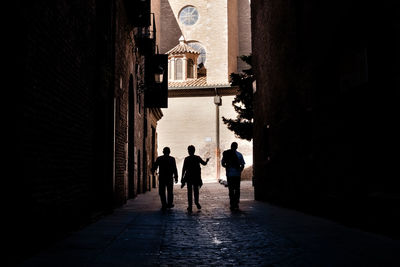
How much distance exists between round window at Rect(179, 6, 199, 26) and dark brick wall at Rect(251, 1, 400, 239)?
26563mm

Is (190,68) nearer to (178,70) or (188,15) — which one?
(178,70)

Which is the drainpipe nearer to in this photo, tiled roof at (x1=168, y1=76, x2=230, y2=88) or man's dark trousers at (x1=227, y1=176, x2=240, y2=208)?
tiled roof at (x1=168, y1=76, x2=230, y2=88)

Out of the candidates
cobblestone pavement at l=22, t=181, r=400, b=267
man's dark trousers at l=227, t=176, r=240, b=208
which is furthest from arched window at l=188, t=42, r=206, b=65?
cobblestone pavement at l=22, t=181, r=400, b=267

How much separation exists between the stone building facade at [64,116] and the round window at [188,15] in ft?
94.0

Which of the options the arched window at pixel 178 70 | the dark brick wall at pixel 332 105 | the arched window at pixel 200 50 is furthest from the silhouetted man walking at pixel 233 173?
the arched window at pixel 200 50

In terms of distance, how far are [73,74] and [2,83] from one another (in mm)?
2601

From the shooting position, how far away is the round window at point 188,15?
39.8 meters

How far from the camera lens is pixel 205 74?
131 feet

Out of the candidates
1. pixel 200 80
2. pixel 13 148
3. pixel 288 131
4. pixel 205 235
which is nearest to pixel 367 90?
pixel 205 235

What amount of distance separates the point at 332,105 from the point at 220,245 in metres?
4.15

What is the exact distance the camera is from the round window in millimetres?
39781

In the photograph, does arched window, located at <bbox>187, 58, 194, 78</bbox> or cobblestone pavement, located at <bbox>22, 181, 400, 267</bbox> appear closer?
cobblestone pavement, located at <bbox>22, 181, 400, 267</bbox>

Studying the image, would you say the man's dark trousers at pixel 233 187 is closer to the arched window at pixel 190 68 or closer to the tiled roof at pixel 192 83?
the tiled roof at pixel 192 83

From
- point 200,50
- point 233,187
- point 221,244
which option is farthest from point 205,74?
point 221,244
